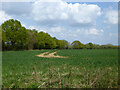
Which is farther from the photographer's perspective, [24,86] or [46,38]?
[46,38]

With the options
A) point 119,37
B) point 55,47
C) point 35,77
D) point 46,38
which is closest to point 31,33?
point 46,38

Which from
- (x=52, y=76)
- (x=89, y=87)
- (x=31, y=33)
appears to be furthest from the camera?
(x=31, y=33)

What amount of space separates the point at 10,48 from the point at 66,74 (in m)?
1.60

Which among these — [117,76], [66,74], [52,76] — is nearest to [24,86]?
[52,76]

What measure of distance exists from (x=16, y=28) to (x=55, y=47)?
8.37 ft

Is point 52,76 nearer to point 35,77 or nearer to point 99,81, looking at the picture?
point 35,77

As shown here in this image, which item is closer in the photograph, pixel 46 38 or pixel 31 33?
pixel 46 38

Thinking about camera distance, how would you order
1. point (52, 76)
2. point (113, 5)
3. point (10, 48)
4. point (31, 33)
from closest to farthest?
1. point (113, 5)
2. point (52, 76)
3. point (31, 33)
4. point (10, 48)

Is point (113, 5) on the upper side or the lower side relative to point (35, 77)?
upper

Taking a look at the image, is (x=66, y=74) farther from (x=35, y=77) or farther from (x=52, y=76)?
(x=35, y=77)

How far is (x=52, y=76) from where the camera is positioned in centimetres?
201

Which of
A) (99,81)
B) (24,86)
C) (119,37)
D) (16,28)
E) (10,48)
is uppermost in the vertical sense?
(16,28)

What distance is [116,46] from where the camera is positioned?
82.1 inches

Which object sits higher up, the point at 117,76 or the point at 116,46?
the point at 116,46
